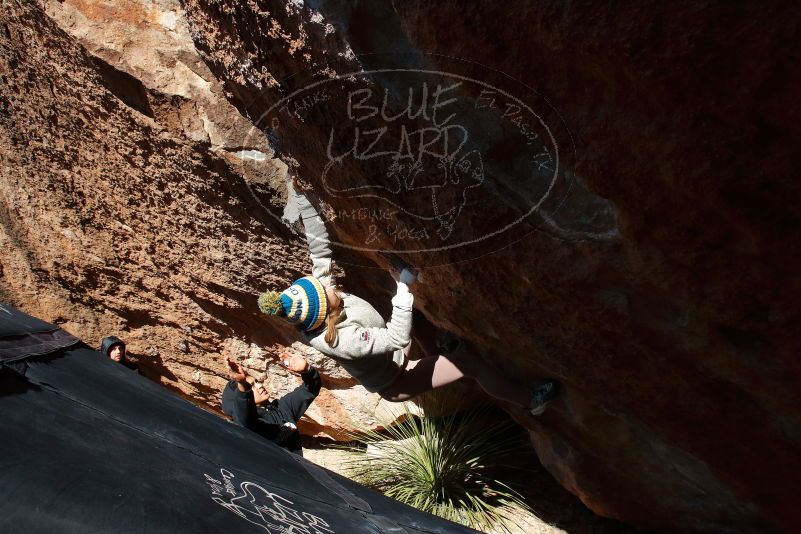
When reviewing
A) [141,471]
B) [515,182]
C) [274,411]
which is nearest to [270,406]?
[274,411]

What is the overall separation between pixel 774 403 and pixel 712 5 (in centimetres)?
145

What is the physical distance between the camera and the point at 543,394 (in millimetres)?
3125

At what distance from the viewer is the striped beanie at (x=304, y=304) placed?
291 centimetres

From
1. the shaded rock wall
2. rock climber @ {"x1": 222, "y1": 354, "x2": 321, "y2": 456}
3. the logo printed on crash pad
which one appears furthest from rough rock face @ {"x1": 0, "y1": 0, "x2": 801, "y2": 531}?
the logo printed on crash pad

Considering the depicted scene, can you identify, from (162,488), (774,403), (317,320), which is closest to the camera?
(162,488)

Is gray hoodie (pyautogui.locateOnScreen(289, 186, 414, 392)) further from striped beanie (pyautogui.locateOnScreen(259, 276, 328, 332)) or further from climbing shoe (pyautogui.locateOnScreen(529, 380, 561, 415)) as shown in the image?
climbing shoe (pyautogui.locateOnScreen(529, 380, 561, 415))

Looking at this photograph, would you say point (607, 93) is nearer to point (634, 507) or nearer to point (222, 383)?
point (634, 507)

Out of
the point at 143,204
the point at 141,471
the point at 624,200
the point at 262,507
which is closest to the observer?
the point at 624,200

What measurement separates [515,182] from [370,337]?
1.26 m

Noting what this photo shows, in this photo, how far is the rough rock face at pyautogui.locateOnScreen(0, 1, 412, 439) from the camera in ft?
10.2

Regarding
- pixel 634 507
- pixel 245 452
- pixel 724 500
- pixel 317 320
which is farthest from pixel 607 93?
pixel 634 507

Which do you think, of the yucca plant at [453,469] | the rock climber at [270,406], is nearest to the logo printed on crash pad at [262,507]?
the rock climber at [270,406]

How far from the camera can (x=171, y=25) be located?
10.3ft

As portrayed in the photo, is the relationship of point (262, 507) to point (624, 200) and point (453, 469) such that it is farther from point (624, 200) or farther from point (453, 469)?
point (453, 469)
